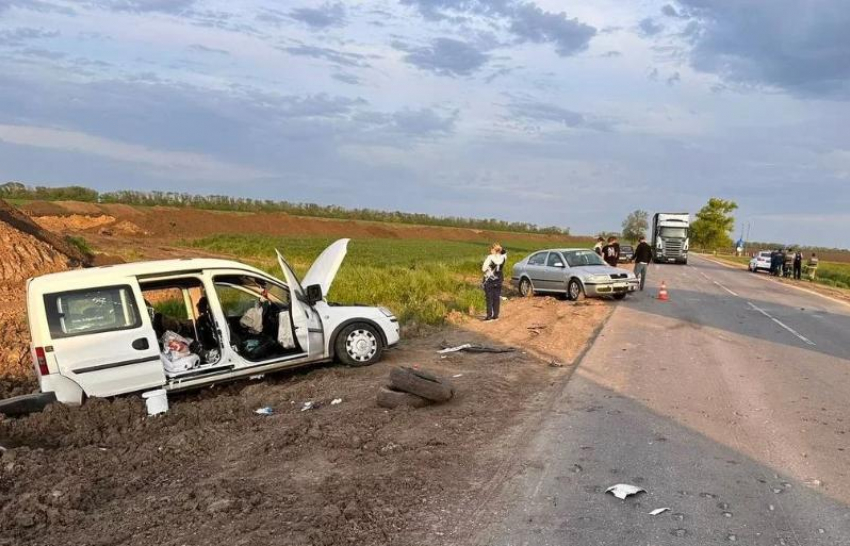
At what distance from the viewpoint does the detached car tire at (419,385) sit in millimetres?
6902

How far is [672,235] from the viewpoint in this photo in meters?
45.5

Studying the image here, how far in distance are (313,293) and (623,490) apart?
5221 mm

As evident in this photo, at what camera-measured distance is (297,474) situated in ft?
16.6

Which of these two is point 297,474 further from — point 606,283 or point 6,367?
point 606,283

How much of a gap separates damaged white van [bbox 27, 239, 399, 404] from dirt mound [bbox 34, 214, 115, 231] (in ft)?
175

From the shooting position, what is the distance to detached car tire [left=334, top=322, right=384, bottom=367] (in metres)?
9.12

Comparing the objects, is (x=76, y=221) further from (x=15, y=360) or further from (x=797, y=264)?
(x=797, y=264)

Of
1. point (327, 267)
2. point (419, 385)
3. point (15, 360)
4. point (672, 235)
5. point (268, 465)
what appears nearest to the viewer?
point (268, 465)

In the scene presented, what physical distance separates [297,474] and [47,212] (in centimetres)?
6600

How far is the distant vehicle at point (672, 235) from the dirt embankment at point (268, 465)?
1573 inches

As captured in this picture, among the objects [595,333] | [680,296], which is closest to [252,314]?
[595,333]

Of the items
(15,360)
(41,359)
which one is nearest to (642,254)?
(15,360)

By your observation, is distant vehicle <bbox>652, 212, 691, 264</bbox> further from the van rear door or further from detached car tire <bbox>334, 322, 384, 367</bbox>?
the van rear door

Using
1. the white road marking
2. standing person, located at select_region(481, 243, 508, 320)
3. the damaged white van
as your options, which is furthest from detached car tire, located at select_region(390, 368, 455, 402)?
the white road marking
